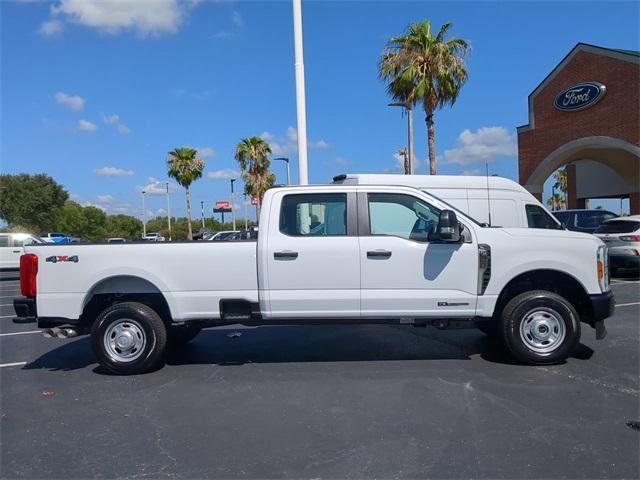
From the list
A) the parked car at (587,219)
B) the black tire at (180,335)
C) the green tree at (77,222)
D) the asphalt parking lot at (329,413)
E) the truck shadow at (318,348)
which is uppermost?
the green tree at (77,222)

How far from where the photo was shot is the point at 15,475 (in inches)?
141

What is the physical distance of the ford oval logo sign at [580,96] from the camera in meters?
21.9

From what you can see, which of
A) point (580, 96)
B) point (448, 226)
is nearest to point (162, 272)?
point (448, 226)

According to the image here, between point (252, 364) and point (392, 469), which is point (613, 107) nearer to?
point (252, 364)

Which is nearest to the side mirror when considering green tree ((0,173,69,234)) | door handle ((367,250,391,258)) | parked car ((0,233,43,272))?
door handle ((367,250,391,258))

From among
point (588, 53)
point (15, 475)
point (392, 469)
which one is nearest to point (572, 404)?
point (392, 469)

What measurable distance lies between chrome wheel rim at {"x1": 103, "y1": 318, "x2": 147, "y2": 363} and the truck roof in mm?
5390

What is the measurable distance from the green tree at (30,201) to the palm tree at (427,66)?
47589 mm

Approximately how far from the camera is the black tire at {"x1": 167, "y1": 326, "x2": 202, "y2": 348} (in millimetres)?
6595

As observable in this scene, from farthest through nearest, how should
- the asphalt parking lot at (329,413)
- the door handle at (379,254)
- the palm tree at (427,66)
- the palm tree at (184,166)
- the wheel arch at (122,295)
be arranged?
1. the palm tree at (184,166)
2. the palm tree at (427,66)
3. the wheel arch at (122,295)
4. the door handle at (379,254)
5. the asphalt parking lot at (329,413)

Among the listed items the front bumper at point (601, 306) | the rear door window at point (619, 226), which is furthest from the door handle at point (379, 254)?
the rear door window at point (619, 226)

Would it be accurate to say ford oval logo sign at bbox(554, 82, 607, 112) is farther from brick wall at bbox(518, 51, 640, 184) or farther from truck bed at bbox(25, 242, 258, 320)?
truck bed at bbox(25, 242, 258, 320)

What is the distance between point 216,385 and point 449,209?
3099 millimetres

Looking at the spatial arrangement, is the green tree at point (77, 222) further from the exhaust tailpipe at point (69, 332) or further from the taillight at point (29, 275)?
the exhaust tailpipe at point (69, 332)
